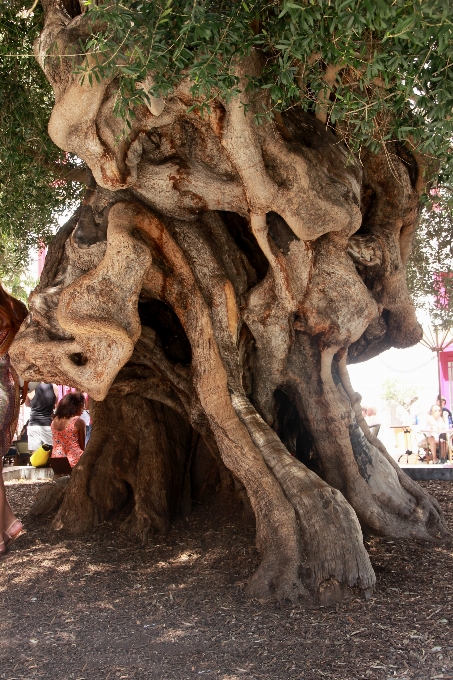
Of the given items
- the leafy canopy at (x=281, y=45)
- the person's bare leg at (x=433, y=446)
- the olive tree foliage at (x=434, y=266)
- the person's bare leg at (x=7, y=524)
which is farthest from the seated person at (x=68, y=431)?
the person's bare leg at (x=433, y=446)

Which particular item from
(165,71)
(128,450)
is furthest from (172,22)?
(128,450)

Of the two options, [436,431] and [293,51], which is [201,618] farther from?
[436,431]

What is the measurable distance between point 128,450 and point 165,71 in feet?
13.2

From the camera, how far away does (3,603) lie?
464cm

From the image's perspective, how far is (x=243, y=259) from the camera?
5879 mm

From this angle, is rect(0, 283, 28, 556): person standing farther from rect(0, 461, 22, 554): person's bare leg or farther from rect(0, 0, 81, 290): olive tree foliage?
rect(0, 0, 81, 290): olive tree foliage

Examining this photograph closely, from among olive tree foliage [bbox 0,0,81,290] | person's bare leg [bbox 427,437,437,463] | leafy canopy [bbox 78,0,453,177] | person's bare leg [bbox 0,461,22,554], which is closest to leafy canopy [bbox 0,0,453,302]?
leafy canopy [bbox 78,0,453,177]

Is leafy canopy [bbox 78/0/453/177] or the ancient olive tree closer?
leafy canopy [bbox 78/0/453/177]

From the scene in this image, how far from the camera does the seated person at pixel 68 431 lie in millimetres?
9398

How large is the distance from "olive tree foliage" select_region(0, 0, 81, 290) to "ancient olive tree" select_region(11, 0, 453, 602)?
0.94 m

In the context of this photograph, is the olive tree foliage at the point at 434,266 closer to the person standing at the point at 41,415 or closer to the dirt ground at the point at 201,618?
the dirt ground at the point at 201,618

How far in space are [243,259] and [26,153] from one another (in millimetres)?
2478

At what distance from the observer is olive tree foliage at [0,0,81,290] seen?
595cm

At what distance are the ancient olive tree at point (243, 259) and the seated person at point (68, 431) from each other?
264 centimetres
